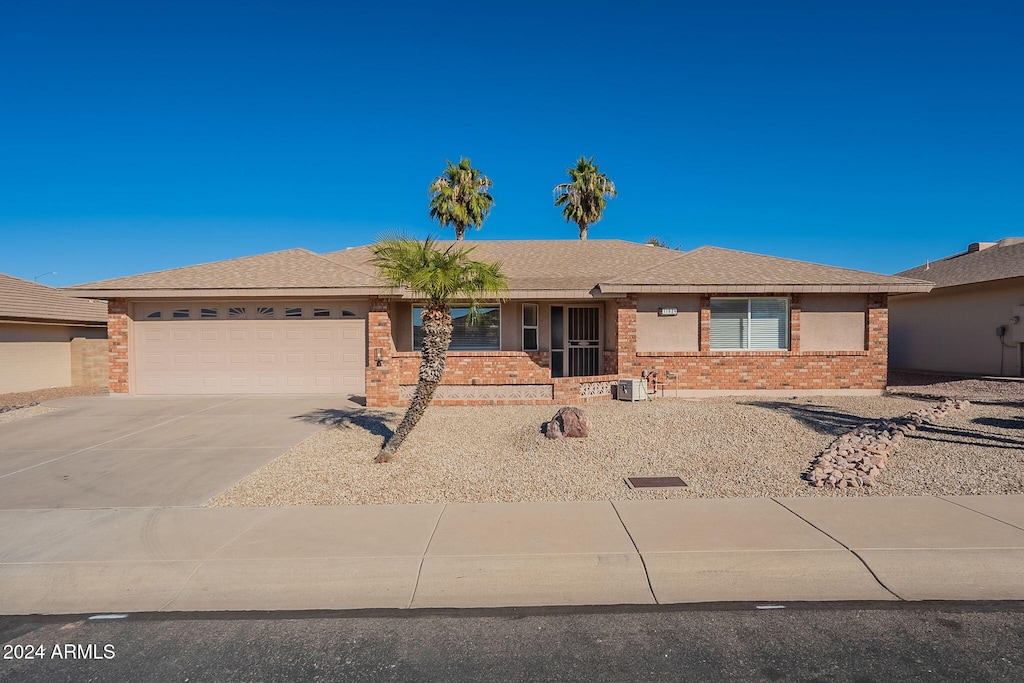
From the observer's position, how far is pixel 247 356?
14.2 m

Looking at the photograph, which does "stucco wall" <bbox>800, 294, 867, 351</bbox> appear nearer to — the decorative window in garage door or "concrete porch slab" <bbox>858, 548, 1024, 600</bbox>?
"concrete porch slab" <bbox>858, 548, 1024, 600</bbox>

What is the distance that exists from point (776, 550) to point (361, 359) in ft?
38.5

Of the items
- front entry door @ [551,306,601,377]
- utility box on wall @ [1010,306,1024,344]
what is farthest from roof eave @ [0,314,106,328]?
utility box on wall @ [1010,306,1024,344]

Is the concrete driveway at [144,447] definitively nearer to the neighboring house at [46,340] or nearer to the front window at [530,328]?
the neighboring house at [46,340]

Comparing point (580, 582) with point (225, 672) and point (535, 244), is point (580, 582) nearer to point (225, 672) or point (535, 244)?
point (225, 672)

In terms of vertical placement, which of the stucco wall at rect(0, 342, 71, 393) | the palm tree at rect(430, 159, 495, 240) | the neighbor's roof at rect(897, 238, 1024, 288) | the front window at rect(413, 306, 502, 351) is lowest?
the stucco wall at rect(0, 342, 71, 393)

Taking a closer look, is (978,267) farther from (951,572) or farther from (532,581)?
(532,581)

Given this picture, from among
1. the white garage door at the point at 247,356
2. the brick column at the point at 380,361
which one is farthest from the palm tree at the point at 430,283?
the white garage door at the point at 247,356

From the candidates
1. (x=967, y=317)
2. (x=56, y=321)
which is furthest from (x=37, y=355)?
(x=967, y=317)

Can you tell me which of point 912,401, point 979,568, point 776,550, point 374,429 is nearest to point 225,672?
point 776,550

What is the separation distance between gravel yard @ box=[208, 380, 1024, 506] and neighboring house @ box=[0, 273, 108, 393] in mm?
12345

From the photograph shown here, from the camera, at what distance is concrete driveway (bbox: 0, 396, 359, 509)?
6.31m

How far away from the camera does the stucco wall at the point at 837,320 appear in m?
13.5

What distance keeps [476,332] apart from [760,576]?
36.7 ft
